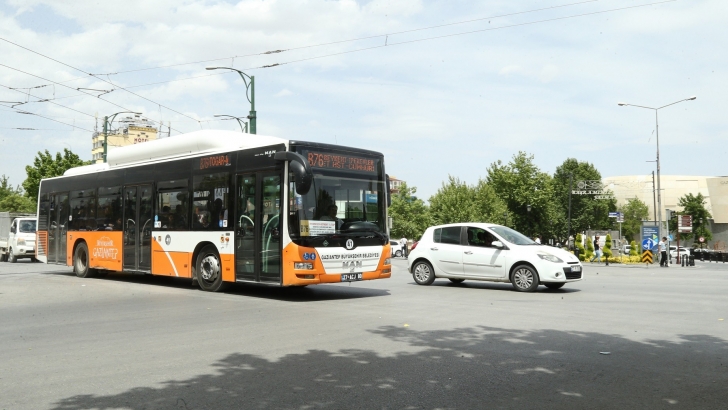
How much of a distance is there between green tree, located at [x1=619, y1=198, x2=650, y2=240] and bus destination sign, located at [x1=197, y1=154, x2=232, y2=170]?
96.3 m

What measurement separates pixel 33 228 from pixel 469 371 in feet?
99.6

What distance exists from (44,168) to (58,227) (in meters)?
33.8

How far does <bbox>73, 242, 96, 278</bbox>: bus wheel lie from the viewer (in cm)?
1978

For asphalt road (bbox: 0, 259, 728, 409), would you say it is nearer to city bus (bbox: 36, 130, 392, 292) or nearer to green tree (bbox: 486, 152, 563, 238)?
city bus (bbox: 36, 130, 392, 292)

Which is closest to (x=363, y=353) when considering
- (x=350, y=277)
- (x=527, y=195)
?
(x=350, y=277)

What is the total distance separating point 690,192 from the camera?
3839 inches

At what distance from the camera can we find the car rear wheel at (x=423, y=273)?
17359 mm

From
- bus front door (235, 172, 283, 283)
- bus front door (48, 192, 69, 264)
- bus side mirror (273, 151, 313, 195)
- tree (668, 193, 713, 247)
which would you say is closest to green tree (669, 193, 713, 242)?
tree (668, 193, 713, 247)

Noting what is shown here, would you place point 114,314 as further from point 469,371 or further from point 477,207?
point 477,207

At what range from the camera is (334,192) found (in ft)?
43.8

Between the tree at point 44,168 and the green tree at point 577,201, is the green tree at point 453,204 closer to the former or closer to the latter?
the green tree at point 577,201

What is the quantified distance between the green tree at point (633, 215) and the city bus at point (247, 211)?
313 feet

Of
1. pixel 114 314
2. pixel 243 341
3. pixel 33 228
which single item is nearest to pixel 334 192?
pixel 114 314

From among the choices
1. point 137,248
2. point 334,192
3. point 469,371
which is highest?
point 334,192
